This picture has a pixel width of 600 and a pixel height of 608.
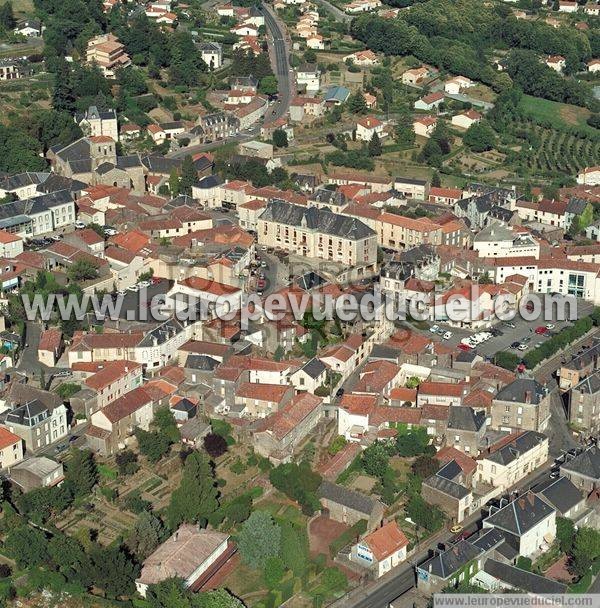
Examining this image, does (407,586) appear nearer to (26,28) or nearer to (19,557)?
(19,557)

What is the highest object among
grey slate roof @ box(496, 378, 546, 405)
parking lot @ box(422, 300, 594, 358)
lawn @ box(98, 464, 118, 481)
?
grey slate roof @ box(496, 378, 546, 405)

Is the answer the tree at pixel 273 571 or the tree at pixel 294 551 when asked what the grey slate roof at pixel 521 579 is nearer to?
the tree at pixel 294 551

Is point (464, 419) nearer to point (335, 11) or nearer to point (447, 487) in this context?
point (447, 487)

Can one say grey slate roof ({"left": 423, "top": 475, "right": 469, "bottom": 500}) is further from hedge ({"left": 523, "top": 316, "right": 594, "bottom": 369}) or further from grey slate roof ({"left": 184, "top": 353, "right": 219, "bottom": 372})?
grey slate roof ({"left": 184, "top": 353, "right": 219, "bottom": 372})

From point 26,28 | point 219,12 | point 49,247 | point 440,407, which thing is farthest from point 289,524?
point 219,12

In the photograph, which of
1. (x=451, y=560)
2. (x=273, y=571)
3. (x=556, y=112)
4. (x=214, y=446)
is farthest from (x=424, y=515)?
(x=556, y=112)
